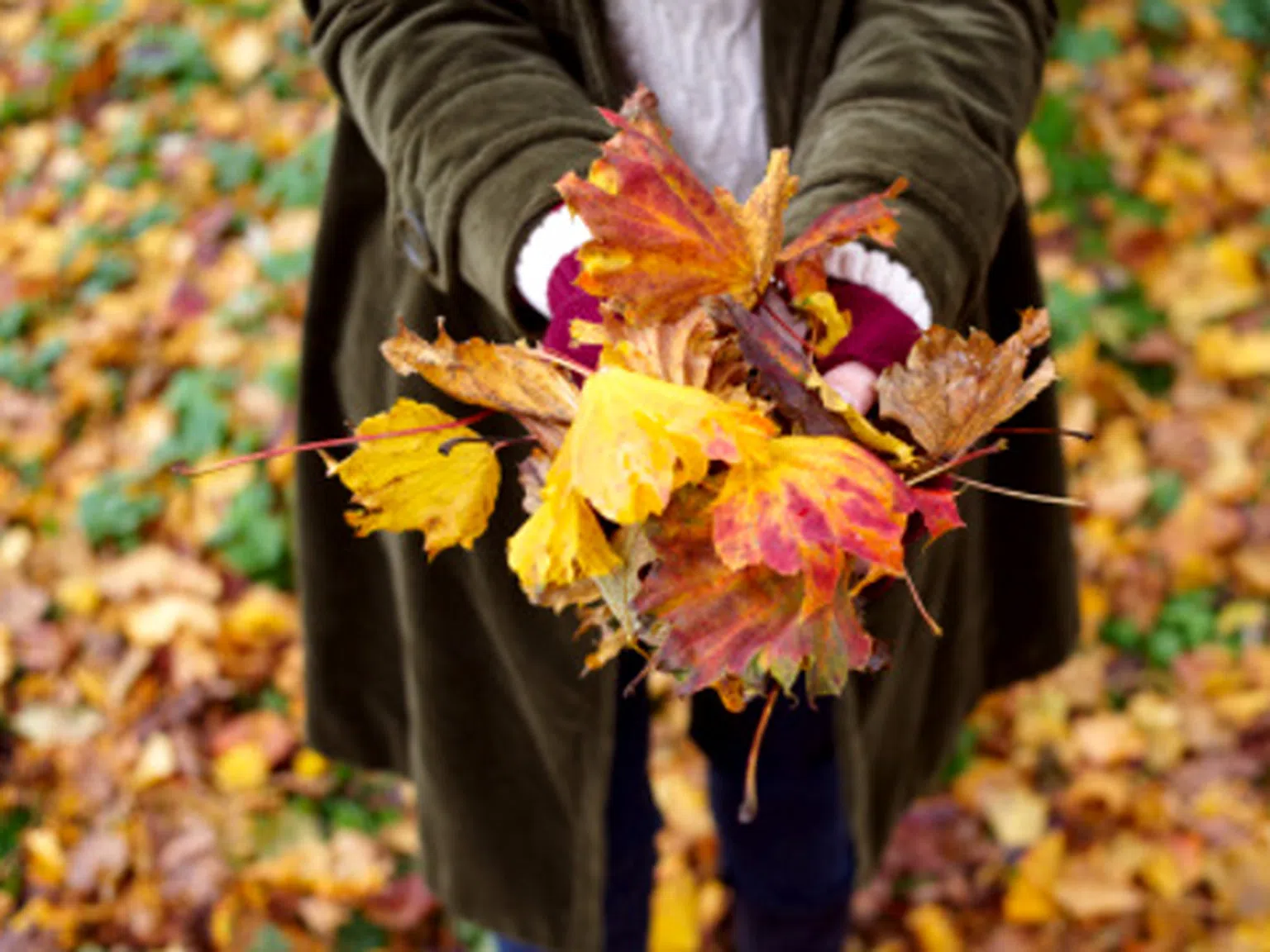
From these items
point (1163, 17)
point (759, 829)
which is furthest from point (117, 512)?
point (1163, 17)

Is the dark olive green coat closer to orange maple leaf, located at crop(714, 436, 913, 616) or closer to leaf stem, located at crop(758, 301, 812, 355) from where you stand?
leaf stem, located at crop(758, 301, 812, 355)

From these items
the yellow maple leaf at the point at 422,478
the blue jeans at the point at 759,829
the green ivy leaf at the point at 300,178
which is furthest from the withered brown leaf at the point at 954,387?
the green ivy leaf at the point at 300,178

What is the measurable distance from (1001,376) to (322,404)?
31.2 inches

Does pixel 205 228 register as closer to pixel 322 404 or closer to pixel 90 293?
pixel 90 293

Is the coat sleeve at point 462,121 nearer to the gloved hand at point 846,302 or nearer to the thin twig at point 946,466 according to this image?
the gloved hand at point 846,302

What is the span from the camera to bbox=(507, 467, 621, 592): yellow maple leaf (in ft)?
2.26

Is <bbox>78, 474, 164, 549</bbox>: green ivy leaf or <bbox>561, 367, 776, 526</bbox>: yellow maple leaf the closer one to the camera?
<bbox>561, 367, 776, 526</bbox>: yellow maple leaf

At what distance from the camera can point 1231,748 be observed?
1991mm

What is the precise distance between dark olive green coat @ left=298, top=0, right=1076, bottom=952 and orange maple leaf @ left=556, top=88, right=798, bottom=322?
0.67ft

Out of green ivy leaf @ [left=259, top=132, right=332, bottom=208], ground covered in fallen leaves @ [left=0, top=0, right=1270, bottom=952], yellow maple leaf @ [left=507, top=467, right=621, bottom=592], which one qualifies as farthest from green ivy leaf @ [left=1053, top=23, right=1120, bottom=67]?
yellow maple leaf @ [left=507, top=467, right=621, bottom=592]

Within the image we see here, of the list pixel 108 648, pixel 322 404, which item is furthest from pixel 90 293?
pixel 322 404

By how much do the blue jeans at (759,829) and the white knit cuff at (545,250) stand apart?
1.38ft

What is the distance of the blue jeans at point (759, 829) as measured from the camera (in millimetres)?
1312

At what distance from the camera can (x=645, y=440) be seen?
650 millimetres
